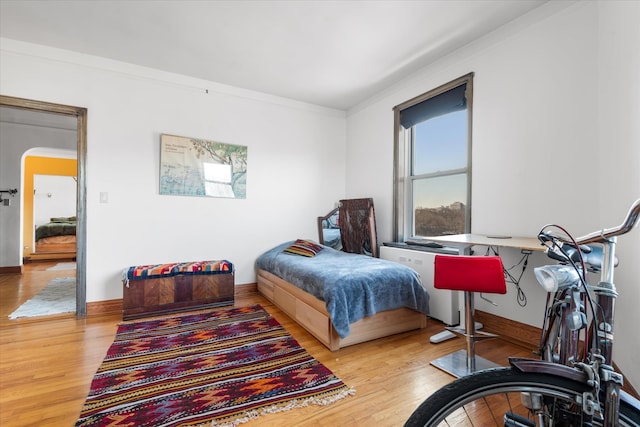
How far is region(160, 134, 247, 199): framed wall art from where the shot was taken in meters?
3.29

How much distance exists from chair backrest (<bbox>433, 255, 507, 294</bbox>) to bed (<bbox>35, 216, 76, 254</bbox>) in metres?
8.02

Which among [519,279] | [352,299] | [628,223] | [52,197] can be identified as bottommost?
[352,299]

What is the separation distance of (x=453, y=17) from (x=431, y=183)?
1.60 m

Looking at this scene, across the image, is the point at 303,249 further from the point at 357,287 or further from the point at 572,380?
the point at 572,380

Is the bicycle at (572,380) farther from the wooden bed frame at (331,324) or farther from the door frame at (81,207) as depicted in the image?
the door frame at (81,207)

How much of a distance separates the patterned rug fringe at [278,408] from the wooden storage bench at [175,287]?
1908mm

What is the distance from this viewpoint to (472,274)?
1.67m

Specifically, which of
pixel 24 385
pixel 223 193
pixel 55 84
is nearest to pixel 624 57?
pixel 223 193

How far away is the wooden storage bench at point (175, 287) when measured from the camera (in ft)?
9.43

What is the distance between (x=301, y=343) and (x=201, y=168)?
2.39 meters

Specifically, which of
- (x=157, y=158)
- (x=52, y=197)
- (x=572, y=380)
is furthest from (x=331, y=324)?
(x=52, y=197)

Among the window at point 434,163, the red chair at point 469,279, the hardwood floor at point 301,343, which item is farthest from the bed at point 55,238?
the red chair at point 469,279

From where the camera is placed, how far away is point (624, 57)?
159 cm

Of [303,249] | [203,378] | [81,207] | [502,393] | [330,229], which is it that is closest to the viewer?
[502,393]
